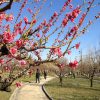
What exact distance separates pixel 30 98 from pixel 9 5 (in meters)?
16.8

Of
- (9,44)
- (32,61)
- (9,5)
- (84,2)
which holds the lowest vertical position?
(32,61)

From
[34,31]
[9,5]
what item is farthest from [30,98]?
[9,5]

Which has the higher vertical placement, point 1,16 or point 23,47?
point 1,16

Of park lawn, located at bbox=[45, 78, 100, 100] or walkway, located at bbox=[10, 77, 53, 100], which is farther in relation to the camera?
park lawn, located at bbox=[45, 78, 100, 100]

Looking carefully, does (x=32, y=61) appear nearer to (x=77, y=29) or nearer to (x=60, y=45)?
(x=60, y=45)

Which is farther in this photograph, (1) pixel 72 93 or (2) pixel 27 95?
(1) pixel 72 93

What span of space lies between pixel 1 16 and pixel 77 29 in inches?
94.1

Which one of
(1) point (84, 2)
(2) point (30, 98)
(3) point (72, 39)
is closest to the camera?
(3) point (72, 39)

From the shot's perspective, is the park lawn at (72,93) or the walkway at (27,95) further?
the park lawn at (72,93)

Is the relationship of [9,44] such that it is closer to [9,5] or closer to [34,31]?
[34,31]

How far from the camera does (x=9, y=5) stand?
220 inches

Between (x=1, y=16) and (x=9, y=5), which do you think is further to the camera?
(x=1, y=16)

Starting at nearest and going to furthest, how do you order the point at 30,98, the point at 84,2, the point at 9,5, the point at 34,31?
1. the point at 9,5
2. the point at 84,2
3. the point at 34,31
4. the point at 30,98

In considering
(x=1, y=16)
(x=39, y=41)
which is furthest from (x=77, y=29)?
(x=1, y=16)
